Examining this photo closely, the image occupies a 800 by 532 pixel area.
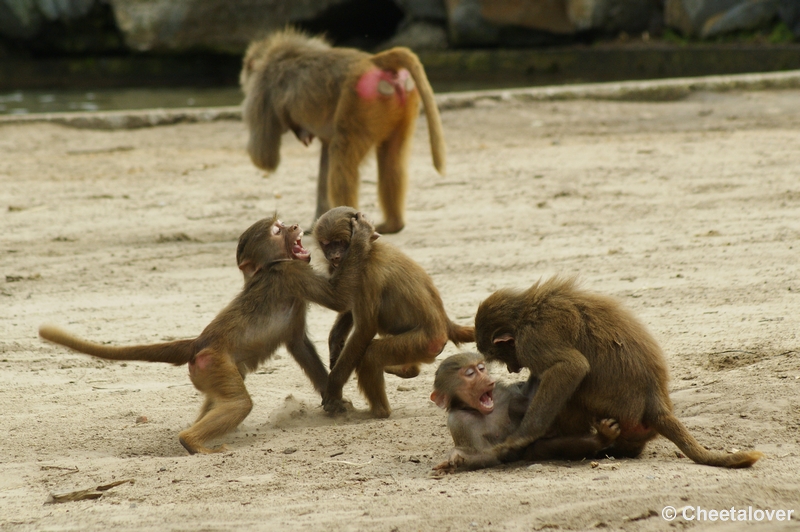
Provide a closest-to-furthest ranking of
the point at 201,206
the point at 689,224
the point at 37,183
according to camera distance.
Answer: the point at 689,224 < the point at 201,206 < the point at 37,183

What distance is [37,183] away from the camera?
29.7 feet

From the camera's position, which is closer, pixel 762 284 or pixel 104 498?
pixel 104 498

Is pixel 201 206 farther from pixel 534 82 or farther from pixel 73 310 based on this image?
pixel 534 82

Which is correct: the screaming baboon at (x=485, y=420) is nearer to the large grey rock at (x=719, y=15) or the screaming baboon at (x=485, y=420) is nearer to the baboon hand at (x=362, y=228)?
the baboon hand at (x=362, y=228)

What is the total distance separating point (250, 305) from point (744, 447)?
2163mm

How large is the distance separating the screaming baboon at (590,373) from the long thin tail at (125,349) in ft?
4.93

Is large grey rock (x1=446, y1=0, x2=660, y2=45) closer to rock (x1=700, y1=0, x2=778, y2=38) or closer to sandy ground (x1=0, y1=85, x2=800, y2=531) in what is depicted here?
rock (x1=700, y1=0, x2=778, y2=38)

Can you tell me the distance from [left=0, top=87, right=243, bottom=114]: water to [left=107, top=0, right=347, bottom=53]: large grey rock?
1.38 metres

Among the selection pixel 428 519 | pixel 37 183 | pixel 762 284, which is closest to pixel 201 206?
pixel 37 183

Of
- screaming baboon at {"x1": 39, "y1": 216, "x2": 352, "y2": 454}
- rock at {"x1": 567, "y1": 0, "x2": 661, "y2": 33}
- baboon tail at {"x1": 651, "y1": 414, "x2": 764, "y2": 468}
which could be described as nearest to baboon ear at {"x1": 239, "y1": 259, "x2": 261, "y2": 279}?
screaming baboon at {"x1": 39, "y1": 216, "x2": 352, "y2": 454}

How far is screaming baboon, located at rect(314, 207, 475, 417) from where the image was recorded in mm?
4371

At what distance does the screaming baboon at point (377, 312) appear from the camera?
4.37m

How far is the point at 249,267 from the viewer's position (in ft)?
14.9

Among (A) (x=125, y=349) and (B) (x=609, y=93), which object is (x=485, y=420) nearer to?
(A) (x=125, y=349)
